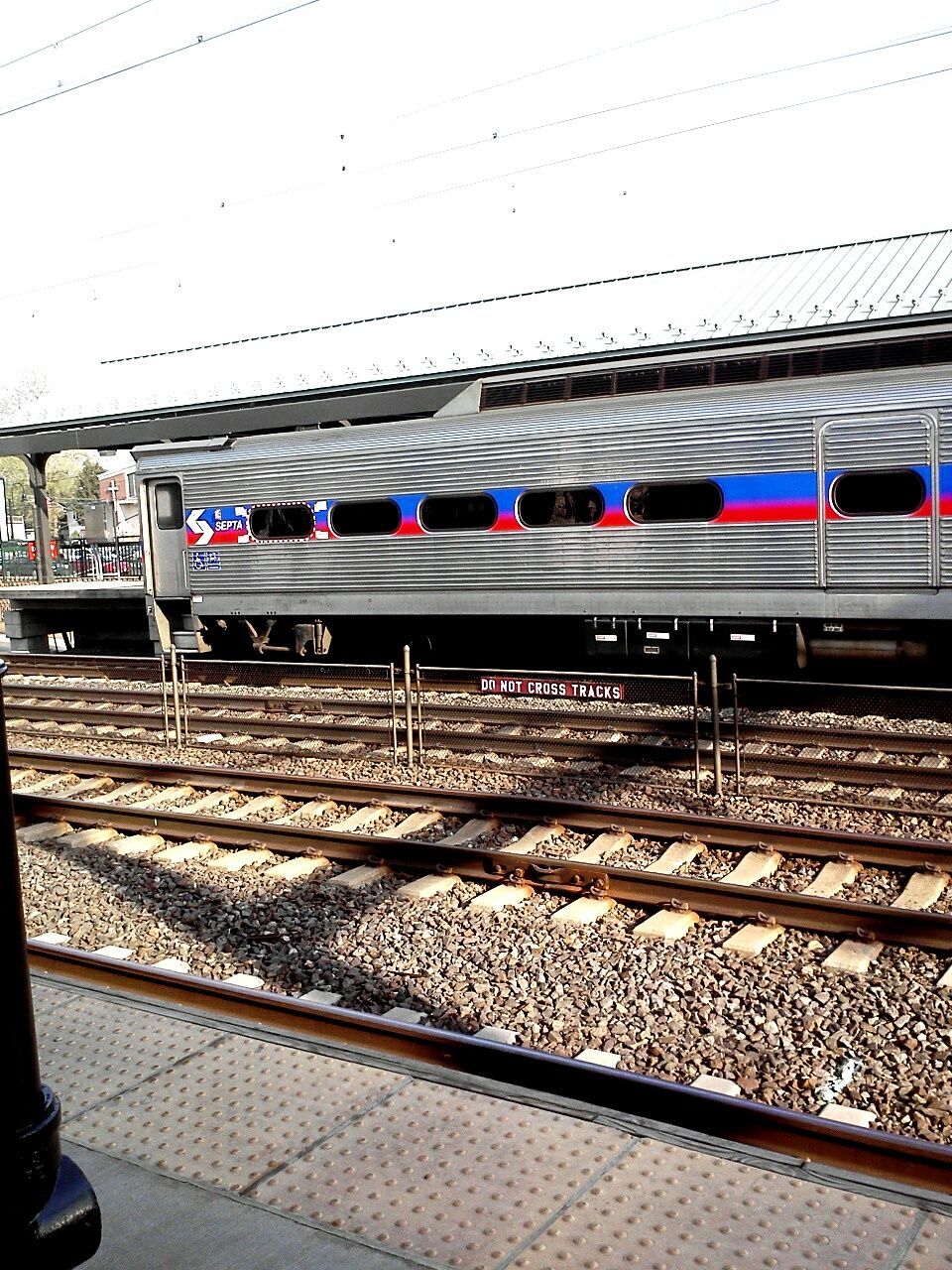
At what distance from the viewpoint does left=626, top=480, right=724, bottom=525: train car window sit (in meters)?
12.6

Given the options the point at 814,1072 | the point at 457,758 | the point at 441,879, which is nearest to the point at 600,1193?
the point at 814,1072

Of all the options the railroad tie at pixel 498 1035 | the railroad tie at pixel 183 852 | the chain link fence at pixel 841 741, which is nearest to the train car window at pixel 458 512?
the chain link fence at pixel 841 741

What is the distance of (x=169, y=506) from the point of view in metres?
17.0

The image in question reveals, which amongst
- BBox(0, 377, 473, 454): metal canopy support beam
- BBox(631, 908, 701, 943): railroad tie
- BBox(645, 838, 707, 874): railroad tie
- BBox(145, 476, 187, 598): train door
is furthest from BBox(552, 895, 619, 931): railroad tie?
BBox(145, 476, 187, 598): train door

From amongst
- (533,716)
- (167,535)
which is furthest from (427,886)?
(167,535)

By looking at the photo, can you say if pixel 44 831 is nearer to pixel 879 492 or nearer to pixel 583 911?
pixel 583 911

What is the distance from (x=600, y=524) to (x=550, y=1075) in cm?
958

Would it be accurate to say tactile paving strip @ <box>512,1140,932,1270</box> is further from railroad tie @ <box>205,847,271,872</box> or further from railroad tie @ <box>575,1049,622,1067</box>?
railroad tie @ <box>205,847,271,872</box>

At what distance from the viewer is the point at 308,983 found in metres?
5.76

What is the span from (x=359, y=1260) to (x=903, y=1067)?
268cm

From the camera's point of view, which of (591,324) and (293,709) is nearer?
(293,709)

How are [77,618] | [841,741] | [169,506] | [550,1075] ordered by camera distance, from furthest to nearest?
[77,618] → [169,506] → [841,741] → [550,1075]

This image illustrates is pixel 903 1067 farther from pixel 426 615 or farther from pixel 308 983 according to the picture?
pixel 426 615

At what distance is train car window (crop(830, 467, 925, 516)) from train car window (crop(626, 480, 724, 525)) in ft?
4.17
